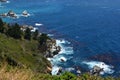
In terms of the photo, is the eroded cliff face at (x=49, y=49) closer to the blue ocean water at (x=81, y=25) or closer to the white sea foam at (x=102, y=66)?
the blue ocean water at (x=81, y=25)

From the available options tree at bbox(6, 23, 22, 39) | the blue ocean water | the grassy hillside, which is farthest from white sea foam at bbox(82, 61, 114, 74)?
tree at bbox(6, 23, 22, 39)

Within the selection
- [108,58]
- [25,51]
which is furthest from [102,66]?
[25,51]

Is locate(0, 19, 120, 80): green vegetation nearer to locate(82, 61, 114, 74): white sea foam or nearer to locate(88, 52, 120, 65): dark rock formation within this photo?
locate(82, 61, 114, 74): white sea foam

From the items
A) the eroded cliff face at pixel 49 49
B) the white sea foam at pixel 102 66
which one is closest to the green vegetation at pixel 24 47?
the eroded cliff face at pixel 49 49

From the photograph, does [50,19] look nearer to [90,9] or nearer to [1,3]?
[90,9]

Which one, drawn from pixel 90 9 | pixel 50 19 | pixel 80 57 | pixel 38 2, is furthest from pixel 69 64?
pixel 38 2

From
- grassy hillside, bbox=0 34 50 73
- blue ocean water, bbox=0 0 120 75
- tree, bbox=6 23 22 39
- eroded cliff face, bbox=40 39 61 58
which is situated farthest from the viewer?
tree, bbox=6 23 22 39

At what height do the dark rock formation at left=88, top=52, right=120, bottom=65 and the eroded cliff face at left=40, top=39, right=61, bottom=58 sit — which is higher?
the eroded cliff face at left=40, top=39, right=61, bottom=58

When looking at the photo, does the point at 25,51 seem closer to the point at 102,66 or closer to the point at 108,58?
the point at 102,66
